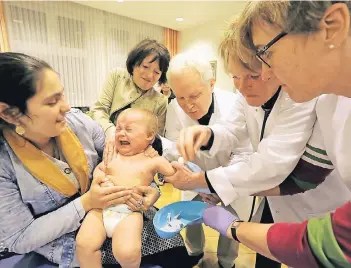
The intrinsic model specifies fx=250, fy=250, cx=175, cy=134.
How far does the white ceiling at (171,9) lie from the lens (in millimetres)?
4676

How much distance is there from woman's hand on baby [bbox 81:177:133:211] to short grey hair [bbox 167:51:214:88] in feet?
2.45

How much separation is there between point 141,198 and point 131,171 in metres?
0.18

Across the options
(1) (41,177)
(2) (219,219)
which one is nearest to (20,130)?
(1) (41,177)

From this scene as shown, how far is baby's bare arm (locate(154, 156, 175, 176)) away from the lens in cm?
122

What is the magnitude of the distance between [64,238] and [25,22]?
4733 mm

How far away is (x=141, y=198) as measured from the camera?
1144 millimetres

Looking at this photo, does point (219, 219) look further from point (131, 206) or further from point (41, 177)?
point (41, 177)

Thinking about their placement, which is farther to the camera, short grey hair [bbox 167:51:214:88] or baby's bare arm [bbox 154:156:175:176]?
short grey hair [bbox 167:51:214:88]

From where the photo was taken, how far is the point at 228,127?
4.37 feet

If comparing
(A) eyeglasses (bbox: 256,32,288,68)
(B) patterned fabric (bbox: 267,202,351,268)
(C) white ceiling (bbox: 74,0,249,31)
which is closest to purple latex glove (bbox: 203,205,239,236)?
(B) patterned fabric (bbox: 267,202,351,268)

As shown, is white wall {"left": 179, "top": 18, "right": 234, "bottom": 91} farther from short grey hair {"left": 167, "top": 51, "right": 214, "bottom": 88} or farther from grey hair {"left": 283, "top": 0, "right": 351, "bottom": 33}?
grey hair {"left": 283, "top": 0, "right": 351, "bottom": 33}

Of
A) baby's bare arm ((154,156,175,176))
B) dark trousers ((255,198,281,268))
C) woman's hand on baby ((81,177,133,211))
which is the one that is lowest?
dark trousers ((255,198,281,268))

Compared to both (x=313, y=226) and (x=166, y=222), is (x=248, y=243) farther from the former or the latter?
(x=166, y=222)

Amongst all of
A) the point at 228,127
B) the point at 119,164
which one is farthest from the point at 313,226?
the point at 119,164
